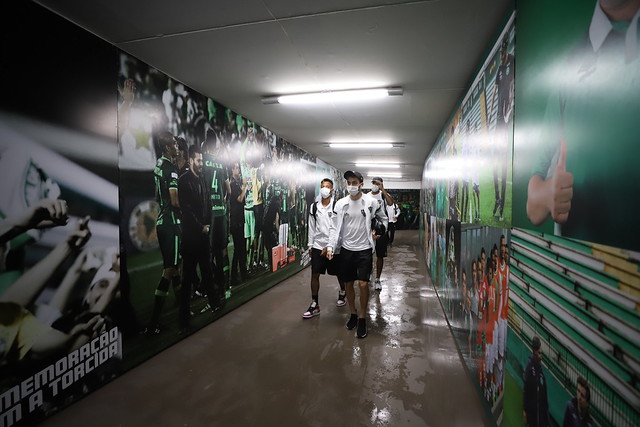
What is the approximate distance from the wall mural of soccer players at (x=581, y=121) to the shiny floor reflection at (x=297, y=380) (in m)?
1.57

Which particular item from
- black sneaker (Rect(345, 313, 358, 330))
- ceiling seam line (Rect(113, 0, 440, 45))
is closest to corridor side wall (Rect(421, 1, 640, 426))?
ceiling seam line (Rect(113, 0, 440, 45))

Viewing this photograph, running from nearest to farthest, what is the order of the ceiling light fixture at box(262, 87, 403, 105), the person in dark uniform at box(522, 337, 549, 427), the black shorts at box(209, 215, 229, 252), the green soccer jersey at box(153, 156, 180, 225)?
the person in dark uniform at box(522, 337, 549, 427) → the green soccer jersey at box(153, 156, 180, 225) → the ceiling light fixture at box(262, 87, 403, 105) → the black shorts at box(209, 215, 229, 252)

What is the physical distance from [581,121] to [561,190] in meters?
0.26

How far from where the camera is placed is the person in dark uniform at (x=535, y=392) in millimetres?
1227

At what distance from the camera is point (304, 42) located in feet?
7.45

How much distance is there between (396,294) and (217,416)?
333cm

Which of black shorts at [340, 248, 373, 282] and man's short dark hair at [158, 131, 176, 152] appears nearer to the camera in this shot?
man's short dark hair at [158, 131, 176, 152]

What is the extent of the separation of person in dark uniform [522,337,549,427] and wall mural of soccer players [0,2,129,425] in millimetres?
2872

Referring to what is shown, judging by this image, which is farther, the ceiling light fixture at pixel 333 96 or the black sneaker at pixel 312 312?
the black sneaker at pixel 312 312

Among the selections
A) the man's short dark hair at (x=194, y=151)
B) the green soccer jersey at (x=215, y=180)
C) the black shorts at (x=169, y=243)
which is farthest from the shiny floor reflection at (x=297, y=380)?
the man's short dark hair at (x=194, y=151)

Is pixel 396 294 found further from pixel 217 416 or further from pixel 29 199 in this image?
pixel 29 199

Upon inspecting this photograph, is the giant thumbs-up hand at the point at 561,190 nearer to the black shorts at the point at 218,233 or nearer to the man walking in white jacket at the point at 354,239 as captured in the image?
the man walking in white jacket at the point at 354,239

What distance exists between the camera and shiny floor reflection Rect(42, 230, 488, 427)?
1.97 m

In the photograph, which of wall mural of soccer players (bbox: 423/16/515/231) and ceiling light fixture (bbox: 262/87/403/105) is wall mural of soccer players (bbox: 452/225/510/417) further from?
ceiling light fixture (bbox: 262/87/403/105)
